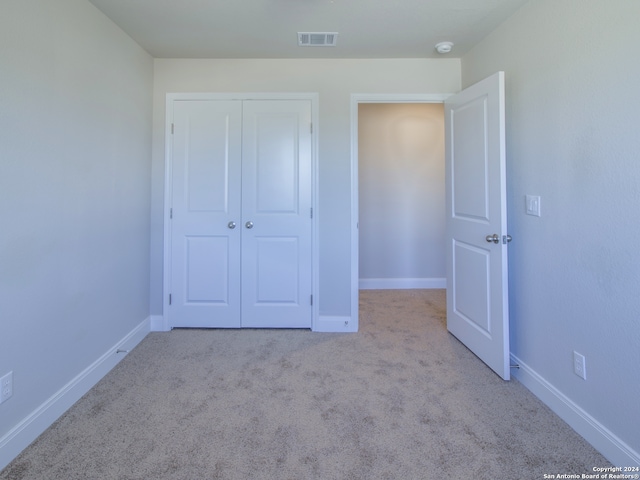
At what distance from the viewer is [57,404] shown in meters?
1.80

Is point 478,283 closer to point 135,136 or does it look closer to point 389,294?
point 389,294

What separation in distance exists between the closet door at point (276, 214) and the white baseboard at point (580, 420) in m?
1.70

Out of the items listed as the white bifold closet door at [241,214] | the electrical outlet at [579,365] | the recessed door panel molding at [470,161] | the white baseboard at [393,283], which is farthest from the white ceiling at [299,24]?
the white baseboard at [393,283]

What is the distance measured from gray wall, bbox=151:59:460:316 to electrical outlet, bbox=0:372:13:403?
4.86 feet

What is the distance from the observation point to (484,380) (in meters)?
2.16

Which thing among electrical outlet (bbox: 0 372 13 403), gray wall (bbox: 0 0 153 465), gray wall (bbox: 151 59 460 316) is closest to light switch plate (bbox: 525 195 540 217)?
gray wall (bbox: 151 59 460 316)

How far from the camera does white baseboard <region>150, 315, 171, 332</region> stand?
2996 mm

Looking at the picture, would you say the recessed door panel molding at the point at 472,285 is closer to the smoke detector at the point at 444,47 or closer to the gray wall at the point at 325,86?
the gray wall at the point at 325,86

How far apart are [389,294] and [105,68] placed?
3.58 meters

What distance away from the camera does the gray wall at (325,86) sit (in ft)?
9.64

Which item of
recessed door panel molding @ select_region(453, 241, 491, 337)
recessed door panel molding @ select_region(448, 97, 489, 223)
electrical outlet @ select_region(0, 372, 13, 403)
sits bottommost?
electrical outlet @ select_region(0, 372, 13, 403)

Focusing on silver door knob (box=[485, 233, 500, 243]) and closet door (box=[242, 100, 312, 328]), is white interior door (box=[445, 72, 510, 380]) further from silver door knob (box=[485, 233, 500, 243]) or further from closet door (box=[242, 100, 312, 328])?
closet door (box=[242, 100, 312, 328])

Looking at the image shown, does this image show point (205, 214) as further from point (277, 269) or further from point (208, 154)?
point (277, 269)

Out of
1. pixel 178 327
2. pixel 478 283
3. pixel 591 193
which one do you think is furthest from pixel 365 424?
pixel 178 327
